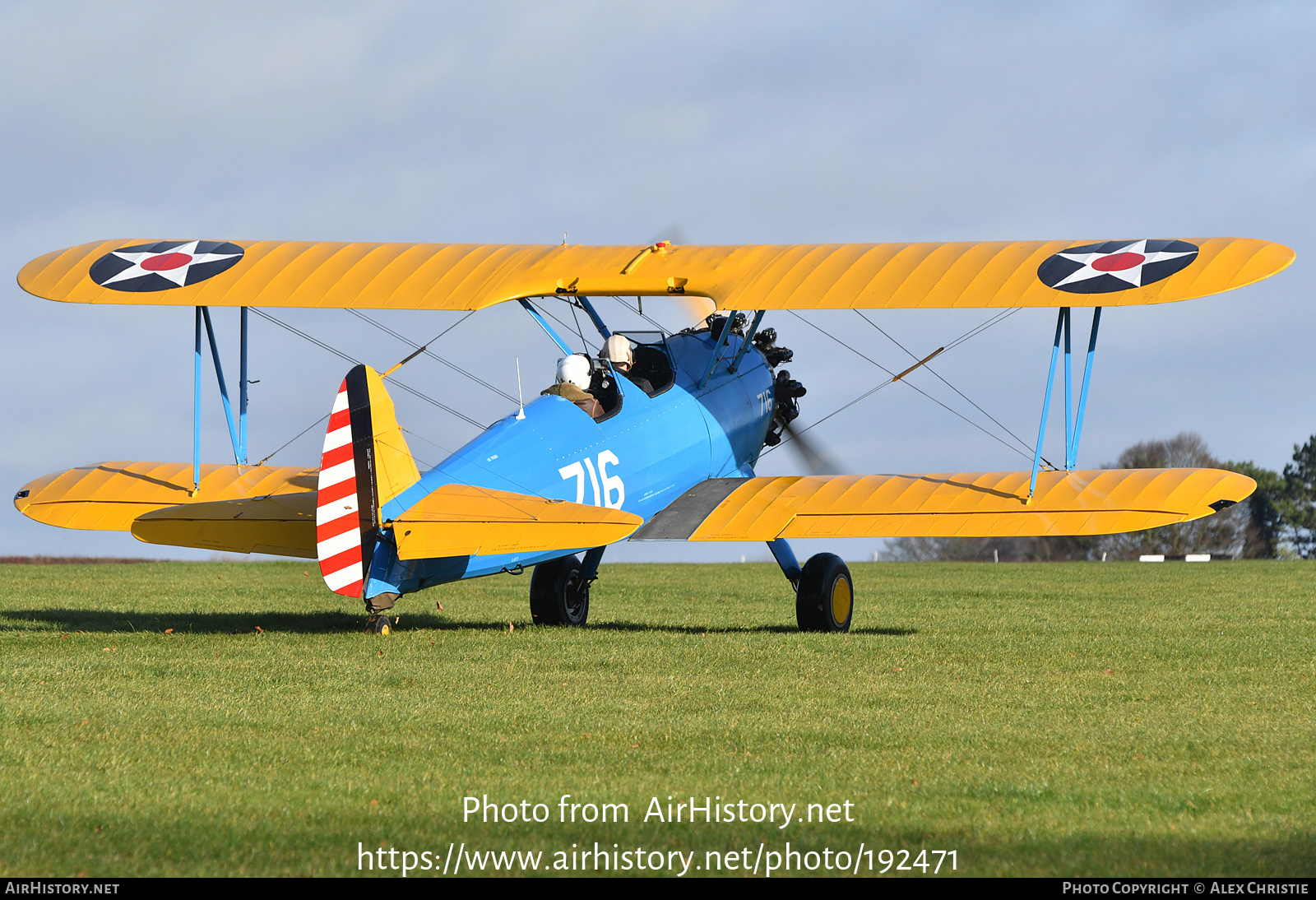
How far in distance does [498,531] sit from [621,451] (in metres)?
2.31

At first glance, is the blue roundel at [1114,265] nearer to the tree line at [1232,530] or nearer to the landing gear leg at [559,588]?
the landing gear leg at [559,588]

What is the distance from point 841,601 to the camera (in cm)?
1195

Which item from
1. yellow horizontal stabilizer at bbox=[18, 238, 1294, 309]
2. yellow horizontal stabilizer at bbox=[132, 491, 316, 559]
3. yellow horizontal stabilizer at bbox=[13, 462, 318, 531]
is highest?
yellow horizontal stabilizer at bbox=[18, 238, 1294, 309]

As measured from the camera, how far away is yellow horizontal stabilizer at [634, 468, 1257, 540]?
10.8 meters

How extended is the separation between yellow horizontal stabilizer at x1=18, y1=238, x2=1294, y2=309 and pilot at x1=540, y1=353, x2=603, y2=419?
120cm

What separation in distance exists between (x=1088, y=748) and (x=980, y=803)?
1.35 m

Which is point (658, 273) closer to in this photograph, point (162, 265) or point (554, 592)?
point (554, 592)

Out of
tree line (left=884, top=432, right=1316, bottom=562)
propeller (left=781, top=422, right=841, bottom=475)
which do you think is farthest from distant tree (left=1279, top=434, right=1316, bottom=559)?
propeller (left=781, top=422, right=841, bottom=475)

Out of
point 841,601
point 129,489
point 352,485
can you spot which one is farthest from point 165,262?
point 841,601

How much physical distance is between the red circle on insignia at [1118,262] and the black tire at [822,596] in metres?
3.14

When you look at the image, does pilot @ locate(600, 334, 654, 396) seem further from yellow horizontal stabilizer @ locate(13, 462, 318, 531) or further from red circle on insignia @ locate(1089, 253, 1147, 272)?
red circle on insignia @ locate(1089, 253, 1147, 272)

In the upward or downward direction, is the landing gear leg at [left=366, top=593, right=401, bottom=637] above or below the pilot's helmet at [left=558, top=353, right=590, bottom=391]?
below

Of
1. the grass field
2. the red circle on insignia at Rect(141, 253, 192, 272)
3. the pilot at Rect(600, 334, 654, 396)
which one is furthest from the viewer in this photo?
the red circle on insignia at Rect(141, 253, 192, 272)

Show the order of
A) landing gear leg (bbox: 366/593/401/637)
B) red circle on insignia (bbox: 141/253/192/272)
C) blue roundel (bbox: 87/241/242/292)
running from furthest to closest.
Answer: red circle on insignia (bbox: 141/253/192/272) → blue roundel (bbox: 87/241/242/292) → landing gear leg (bbox: 366/593/401/637)
